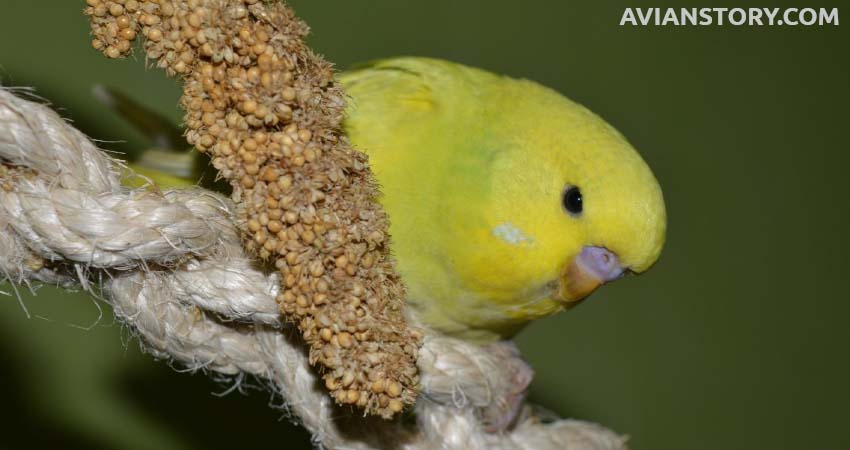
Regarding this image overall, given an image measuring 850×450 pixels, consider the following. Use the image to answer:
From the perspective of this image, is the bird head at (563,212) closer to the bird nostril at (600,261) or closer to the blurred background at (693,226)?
the bird nostril at (600,261)

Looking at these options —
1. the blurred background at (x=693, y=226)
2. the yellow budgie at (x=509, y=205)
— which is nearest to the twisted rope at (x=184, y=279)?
the yellow budgie at (x=509, y=205)

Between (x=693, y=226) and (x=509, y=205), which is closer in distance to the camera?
(x=509, y=205)

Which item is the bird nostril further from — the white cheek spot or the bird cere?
the bird cere

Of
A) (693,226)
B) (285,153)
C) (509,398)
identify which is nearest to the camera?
(285,153)

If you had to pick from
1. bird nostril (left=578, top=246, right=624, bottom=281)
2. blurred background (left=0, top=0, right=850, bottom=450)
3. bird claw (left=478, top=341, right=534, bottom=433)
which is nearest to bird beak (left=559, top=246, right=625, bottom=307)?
bird nostril (left=578, top=246, right=624, bottom=281)

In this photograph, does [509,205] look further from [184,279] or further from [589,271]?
[184,279]

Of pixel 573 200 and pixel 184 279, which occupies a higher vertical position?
pixel 573 200

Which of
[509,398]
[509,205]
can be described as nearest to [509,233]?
[509,205]
